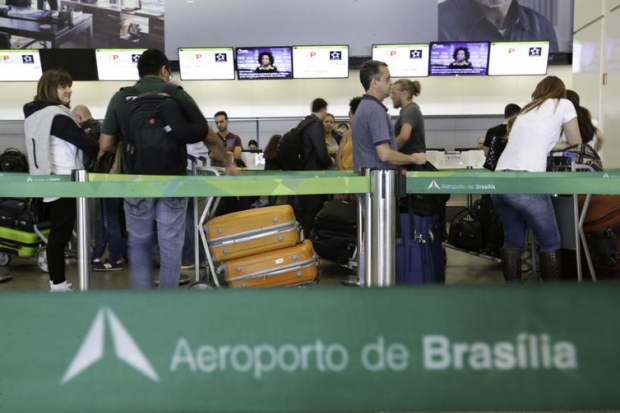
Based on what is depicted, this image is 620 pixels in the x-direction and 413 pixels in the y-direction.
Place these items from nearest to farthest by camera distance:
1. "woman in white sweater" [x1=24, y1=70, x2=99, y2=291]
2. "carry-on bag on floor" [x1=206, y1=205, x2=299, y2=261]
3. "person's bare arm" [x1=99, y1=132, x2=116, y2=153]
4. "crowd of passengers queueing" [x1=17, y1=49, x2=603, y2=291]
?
"crowd of passengers queueing" [x1=17, y1=49, x2=603, y2=291], "person's bare arm" [x1=99, y1=132, x2=116, y2=153], "woman in white sweater" [x1=24, y1=70, x2=99, y2=291], "carry-on bag on floor" [x1=206, y1=205, x2=299, y2=261]

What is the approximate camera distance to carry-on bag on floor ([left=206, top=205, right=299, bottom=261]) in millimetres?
4750

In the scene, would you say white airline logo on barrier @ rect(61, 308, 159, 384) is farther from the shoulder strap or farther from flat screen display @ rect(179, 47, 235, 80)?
flat screen display @ rect(179, 47, 235, 80)

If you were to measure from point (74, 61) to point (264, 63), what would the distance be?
2854 millimetres

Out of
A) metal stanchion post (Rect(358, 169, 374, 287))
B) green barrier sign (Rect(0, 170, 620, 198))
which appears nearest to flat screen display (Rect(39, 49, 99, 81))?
green barrier sign (Rect(0, 170, 620, 198))

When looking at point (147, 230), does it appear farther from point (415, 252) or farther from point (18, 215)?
point (18, 215)

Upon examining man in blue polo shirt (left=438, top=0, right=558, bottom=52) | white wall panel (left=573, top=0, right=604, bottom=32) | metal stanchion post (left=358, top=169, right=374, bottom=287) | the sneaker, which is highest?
man in blue polo shirt (left=438, top=0, right=558, bottom=52)

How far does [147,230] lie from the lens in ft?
12.4

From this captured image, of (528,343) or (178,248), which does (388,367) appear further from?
(178,248)

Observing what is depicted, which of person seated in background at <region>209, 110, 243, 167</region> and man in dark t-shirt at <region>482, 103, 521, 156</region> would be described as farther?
person seated in background at <region>209, 110, 243, 167</region>

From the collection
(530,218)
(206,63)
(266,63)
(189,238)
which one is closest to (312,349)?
(530,218)

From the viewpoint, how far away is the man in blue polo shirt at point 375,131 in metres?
4.26

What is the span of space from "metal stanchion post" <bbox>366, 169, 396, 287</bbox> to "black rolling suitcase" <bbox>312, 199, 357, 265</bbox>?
2643 mm

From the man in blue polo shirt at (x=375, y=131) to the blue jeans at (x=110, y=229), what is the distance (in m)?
2.70

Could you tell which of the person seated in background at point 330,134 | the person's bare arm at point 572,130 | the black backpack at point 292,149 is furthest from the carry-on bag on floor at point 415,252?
the person seated in background at point 330,134
